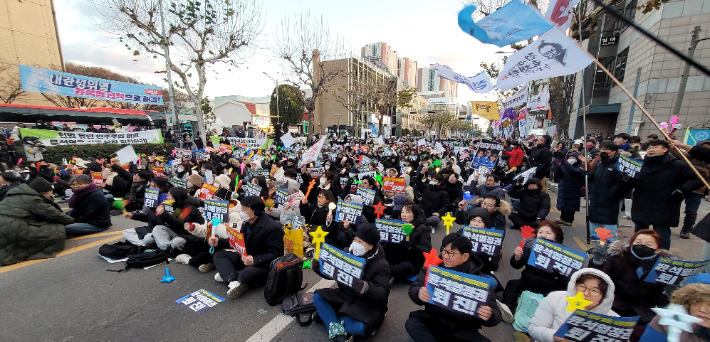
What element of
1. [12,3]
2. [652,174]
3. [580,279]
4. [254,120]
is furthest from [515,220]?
[254,120]

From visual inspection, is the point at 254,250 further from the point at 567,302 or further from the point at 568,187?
the point at 568,187

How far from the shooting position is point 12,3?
81.5ft

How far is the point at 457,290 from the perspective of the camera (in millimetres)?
2350

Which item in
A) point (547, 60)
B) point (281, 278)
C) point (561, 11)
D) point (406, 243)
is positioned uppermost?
point (561, 11)

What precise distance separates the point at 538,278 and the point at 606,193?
3.09 m

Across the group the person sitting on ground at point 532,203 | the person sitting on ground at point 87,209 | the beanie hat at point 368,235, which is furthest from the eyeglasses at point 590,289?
the person sitting on ground at point 87,209

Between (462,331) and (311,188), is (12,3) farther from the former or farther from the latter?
(462,331)

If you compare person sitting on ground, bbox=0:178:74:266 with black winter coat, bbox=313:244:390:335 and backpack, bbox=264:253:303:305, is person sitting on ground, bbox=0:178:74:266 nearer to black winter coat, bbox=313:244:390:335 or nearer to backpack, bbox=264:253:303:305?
backpack, bbox=264:253:303:305

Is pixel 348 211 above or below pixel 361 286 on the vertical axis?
above

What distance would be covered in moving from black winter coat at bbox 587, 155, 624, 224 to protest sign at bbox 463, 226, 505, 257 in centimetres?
290

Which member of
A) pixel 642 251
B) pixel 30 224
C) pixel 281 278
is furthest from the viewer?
pixel 30 224

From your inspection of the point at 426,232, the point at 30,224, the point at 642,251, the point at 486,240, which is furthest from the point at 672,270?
the point at 30,224

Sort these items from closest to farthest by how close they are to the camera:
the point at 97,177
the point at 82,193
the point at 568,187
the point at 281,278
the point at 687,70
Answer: the point at 281,278, the point at 82,193, the point at 568,187, the point at 97,177, the point at 687,70

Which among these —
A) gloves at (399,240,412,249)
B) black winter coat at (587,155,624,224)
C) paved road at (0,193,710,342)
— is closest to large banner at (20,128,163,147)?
paved road at (0,193,710,342)
